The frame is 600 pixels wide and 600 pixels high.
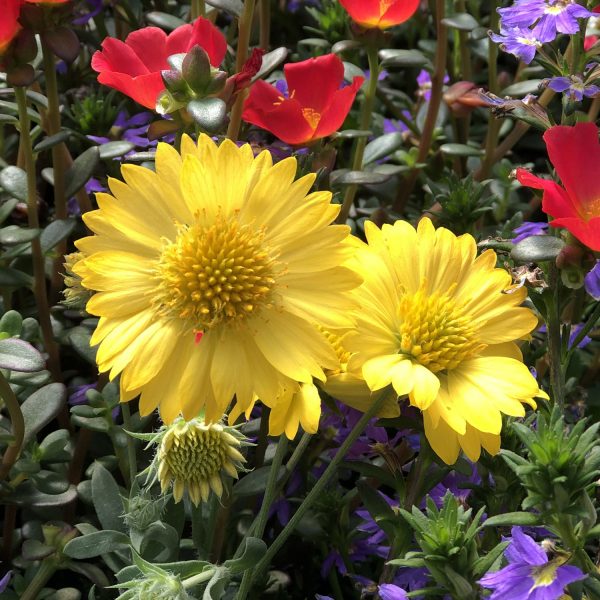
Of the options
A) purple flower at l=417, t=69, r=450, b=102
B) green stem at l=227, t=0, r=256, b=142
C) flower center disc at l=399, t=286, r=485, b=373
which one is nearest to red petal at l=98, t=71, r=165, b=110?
green stem at l=227, t=0, r=256, b=142

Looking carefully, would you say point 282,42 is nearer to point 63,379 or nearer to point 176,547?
point 63,379

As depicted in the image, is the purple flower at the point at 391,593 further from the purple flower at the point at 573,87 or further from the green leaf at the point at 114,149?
the green leaf at the point at 114,149

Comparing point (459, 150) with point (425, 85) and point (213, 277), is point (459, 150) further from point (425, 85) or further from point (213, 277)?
point (213, 277)

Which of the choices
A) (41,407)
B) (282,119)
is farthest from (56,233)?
(282,119)

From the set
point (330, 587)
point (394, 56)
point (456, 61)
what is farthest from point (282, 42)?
point (330, 587)

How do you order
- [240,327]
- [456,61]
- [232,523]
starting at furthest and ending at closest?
[456,61] → [232,523] → [240,327]

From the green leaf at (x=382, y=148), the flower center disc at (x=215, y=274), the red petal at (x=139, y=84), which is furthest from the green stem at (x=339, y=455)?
the green leaf at (x=382, y=148)
